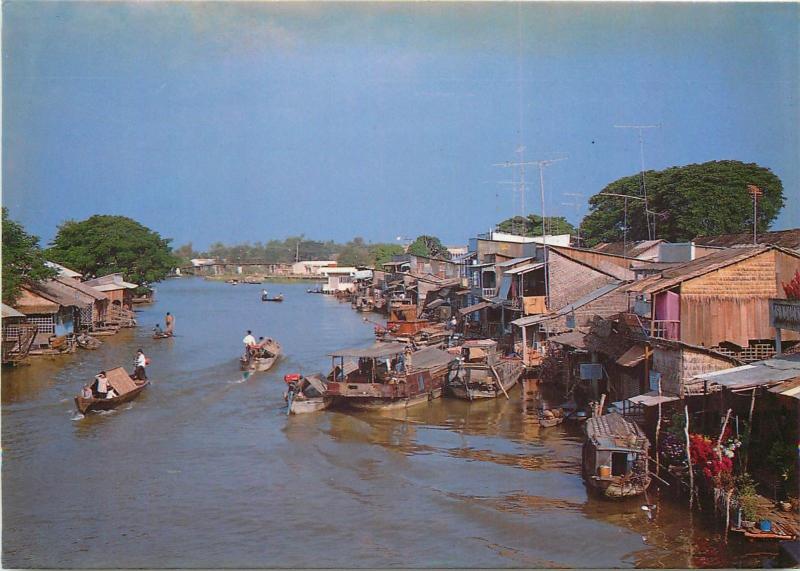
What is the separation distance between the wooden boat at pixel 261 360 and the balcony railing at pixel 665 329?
14287 mm

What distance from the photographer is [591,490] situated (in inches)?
459

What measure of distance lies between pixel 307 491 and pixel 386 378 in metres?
6.09

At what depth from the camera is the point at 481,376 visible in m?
18.9

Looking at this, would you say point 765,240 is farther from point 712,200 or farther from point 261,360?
point 261,360

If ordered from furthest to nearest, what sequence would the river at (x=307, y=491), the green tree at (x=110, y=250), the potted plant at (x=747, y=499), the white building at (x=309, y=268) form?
the white building at (x=309, y=268)
the green tree at (x=110, y=250)
the river at (x=307, y=491)
the potted plant at (x=747, y=499)

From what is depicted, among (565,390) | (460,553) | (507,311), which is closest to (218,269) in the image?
(507,311)

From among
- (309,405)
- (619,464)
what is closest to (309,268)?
(309,405)

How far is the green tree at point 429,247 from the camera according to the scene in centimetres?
8038

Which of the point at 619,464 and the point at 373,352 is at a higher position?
the point at 373,352

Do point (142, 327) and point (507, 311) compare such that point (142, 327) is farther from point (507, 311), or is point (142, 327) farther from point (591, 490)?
point (591, 490)

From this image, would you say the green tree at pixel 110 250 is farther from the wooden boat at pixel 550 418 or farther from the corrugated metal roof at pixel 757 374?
the corrugated metal roof at pixel 757 374

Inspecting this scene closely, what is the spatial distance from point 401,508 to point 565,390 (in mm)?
8683

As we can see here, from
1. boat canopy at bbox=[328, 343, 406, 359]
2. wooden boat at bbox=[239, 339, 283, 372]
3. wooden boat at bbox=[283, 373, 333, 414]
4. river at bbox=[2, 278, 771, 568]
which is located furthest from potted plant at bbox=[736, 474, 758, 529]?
wooden boat at bbox=[239, 339, 283, 372]

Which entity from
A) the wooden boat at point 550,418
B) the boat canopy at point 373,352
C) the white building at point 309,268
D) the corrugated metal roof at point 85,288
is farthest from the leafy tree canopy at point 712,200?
the white building at point 309,268
